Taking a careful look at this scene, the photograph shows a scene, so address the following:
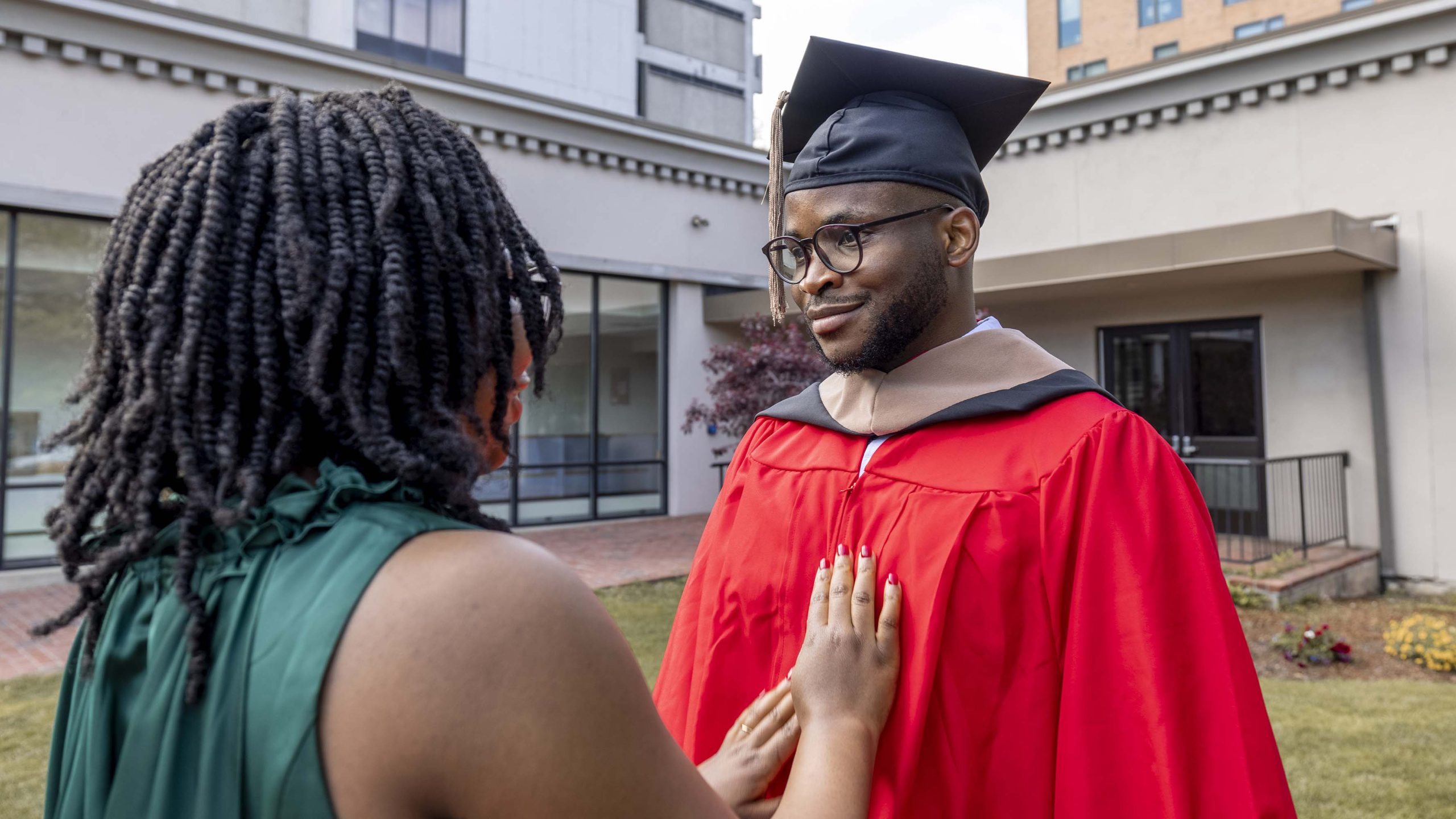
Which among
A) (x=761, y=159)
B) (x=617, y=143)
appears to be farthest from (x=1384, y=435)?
(x=617, y=143)

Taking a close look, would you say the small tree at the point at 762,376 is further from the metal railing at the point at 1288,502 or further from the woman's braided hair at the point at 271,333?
the woman's braided hair at the point at 271,333

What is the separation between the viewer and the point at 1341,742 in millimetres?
4996

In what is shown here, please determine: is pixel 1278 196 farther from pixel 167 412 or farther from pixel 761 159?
pixel 167 412

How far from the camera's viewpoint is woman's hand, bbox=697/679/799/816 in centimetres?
165

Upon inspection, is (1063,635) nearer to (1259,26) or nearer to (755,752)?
(755,752)

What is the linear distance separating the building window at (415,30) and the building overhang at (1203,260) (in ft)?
34.6

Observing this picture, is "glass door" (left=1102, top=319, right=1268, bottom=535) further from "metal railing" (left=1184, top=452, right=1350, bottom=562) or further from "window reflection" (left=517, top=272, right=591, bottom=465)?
"window reflection" (left=517, top=272, right=591, bottom=465)

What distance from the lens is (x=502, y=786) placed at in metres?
0.92

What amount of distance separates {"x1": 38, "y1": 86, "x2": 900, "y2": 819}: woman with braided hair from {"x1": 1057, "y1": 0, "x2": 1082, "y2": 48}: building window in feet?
126

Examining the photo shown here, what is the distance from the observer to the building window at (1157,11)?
33156mm

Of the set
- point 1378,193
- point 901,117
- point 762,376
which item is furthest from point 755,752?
point 1378,193

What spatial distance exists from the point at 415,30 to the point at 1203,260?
13058 millimetres

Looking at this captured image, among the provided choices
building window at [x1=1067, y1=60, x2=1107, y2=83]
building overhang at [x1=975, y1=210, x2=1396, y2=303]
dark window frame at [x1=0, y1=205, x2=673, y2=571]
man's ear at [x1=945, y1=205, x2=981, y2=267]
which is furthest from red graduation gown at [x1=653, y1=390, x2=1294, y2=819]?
building window at [x1=1067, y1=60, x2=1107, y2=83]

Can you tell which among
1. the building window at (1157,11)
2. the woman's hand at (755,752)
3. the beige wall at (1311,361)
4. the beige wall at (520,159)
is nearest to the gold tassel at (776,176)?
the woman's hand at (755,752)
